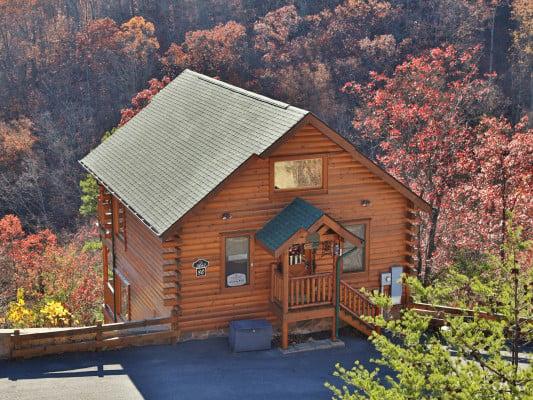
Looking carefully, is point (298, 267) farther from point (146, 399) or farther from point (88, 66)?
point (88, 66)

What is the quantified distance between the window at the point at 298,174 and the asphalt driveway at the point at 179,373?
14.1 feet

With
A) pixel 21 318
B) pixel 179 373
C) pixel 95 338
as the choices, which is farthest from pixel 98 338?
pixel 21 318

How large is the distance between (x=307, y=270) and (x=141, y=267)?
4.86m

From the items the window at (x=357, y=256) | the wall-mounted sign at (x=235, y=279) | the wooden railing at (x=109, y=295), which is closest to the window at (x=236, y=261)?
the wall-mounted sign at (x=235, y=279)

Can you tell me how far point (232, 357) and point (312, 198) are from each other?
4645 millimetres

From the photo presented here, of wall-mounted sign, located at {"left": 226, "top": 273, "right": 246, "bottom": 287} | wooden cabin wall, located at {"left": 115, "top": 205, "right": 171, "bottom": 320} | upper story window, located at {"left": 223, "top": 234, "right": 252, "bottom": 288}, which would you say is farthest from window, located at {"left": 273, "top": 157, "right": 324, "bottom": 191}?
wooden cabin wall, located at {"left": 115, "top": 205, "right": 171, "bottom": 320}

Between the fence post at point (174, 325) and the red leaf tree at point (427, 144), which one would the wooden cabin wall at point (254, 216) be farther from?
the red leaf tree at point (427, 144)

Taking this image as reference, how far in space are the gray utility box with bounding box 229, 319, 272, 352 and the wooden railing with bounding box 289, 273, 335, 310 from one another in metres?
0.97

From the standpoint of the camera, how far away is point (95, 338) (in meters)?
21.8

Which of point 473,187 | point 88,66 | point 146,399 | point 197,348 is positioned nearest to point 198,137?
point 197,348

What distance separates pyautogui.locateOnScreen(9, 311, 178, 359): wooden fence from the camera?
21.1 m

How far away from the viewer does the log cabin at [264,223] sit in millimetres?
21844

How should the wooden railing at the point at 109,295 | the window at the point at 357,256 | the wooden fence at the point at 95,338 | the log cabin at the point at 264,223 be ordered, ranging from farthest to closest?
the wooden railing at the point at 109,295
the window at the point at 357,256
the log cabin at the point at 264,223
the wooden fence at the point at 95,338

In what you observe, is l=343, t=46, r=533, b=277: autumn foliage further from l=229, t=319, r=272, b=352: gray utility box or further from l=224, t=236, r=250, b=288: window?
l=229, t=319, r=272, b=352: gray utility box
